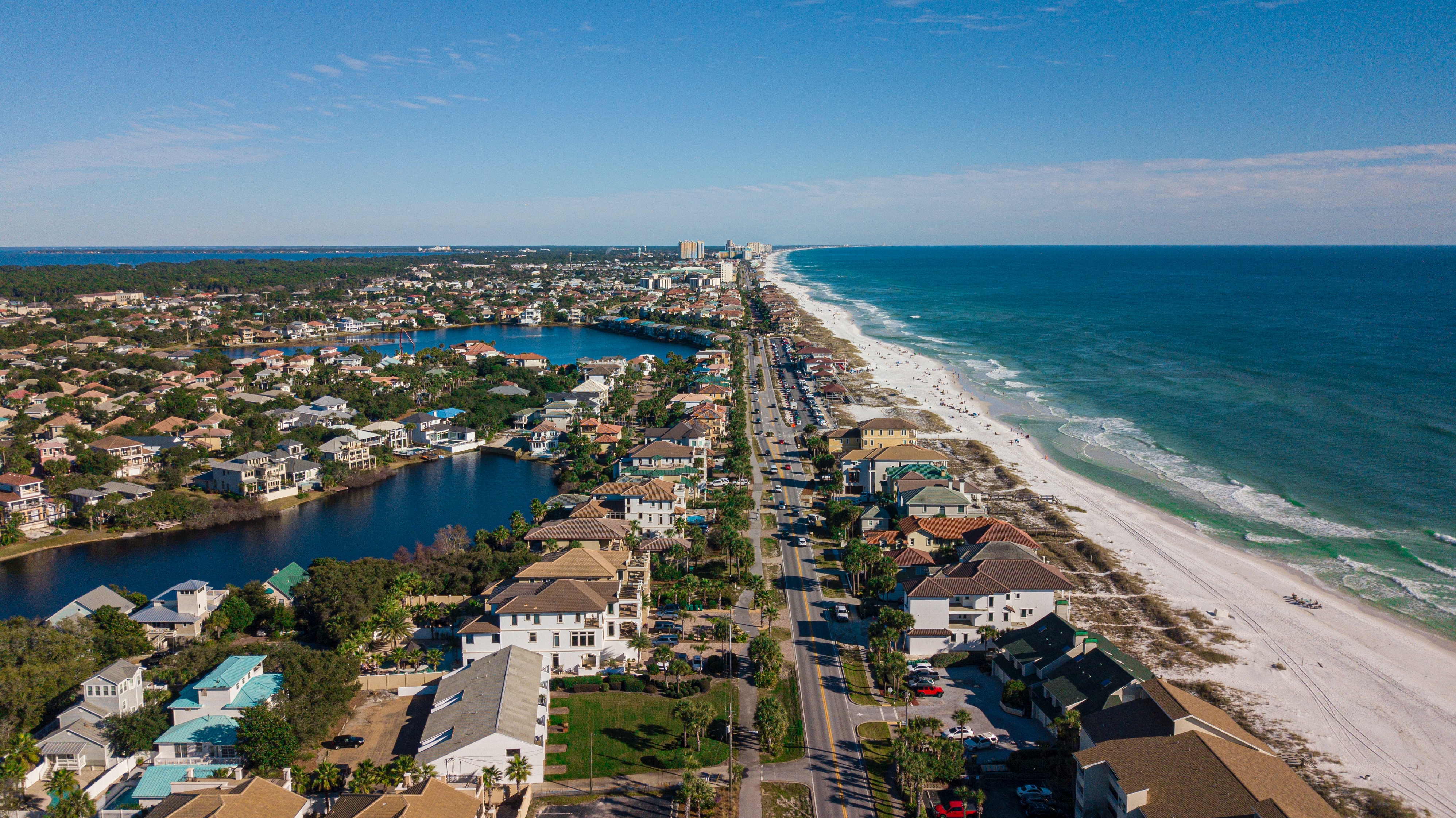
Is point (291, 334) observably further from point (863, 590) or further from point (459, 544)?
point (863, 590)

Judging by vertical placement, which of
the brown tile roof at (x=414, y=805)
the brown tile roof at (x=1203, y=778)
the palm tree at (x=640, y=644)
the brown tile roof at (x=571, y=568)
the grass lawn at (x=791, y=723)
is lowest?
the grass lawn at (x=791, y=723)

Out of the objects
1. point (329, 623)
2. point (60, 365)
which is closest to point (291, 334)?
point (60, 365)

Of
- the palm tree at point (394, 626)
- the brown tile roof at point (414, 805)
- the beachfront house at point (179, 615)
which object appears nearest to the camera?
the brown tile roof at point (414, 805)

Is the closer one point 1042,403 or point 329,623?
point 329,623

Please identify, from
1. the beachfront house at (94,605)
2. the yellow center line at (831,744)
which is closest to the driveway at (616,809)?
the yellow center line at (831,744)

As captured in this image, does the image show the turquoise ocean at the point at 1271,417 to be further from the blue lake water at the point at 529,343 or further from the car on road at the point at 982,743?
the blue lake water at the point at 529,343

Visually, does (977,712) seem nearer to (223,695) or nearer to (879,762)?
(879,762)

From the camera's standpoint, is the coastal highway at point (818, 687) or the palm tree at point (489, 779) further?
the coastal highway at point (818, 687)
